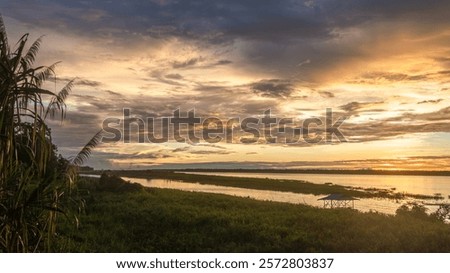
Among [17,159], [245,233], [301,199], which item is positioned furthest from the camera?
[301,199]

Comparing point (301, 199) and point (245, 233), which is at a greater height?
point (245, 233)

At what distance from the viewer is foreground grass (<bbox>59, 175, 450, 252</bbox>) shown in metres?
11.3

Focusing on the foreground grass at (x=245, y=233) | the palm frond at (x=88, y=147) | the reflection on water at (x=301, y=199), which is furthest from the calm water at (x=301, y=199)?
the palm frond at (x=88, y=147)

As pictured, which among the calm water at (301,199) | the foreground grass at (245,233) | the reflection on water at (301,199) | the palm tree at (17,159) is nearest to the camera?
the palm tree at (17,159)

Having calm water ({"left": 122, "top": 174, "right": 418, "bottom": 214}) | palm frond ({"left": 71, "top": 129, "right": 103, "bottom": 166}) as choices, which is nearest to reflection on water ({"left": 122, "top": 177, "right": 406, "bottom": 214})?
calm water ({"left": 122, "top": 174, "right": 418, "bottom": 214})

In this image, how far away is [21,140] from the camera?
747 cm

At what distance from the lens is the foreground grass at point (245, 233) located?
445 inches

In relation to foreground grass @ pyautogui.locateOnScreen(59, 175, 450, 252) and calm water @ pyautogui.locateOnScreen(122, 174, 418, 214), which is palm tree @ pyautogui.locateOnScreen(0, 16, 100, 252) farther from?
calm water @ pyautogui.locateOnScreen(122, 174, 418, 214)

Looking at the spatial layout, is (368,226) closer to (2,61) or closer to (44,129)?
(44,129)

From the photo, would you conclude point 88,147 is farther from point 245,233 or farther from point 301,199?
point 301,199

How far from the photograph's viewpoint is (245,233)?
12789 mm

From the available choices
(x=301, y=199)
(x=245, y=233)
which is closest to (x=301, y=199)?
(x=301, y=199)

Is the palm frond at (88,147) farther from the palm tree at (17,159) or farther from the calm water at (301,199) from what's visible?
the calm water at (301,199)
